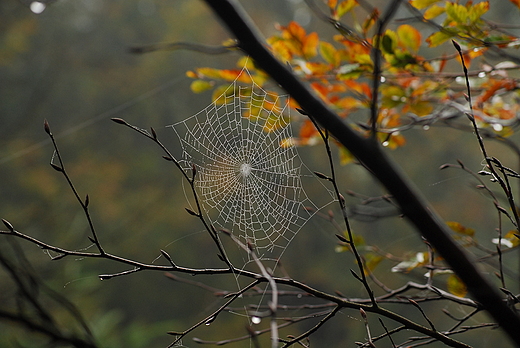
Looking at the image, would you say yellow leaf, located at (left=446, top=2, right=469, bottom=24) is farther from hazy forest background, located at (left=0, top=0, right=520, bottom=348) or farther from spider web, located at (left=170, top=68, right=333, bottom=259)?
hazy forest background, located at (left=0, top=0, right=520, bottom=348)

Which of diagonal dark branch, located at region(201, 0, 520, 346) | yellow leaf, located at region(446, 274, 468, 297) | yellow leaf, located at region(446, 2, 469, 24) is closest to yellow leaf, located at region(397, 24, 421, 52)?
yellow leaf, located at region(446, 2, 469, 24)

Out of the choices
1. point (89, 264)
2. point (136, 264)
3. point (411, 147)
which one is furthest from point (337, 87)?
point (411, 147)

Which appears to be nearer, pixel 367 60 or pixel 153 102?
pixel 367 60

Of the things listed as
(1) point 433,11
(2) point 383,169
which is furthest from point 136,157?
(2) point 383,169

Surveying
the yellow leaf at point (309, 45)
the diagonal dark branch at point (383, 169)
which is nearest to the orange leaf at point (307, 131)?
the yellow leaf at point (309, 45)

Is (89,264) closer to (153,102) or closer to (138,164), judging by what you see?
(138,164)

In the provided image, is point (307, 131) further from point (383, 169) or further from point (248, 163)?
point (383, 169)

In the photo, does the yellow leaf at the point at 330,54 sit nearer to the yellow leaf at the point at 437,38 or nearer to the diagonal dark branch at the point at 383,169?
the yellow leaf at the point at 437,38
